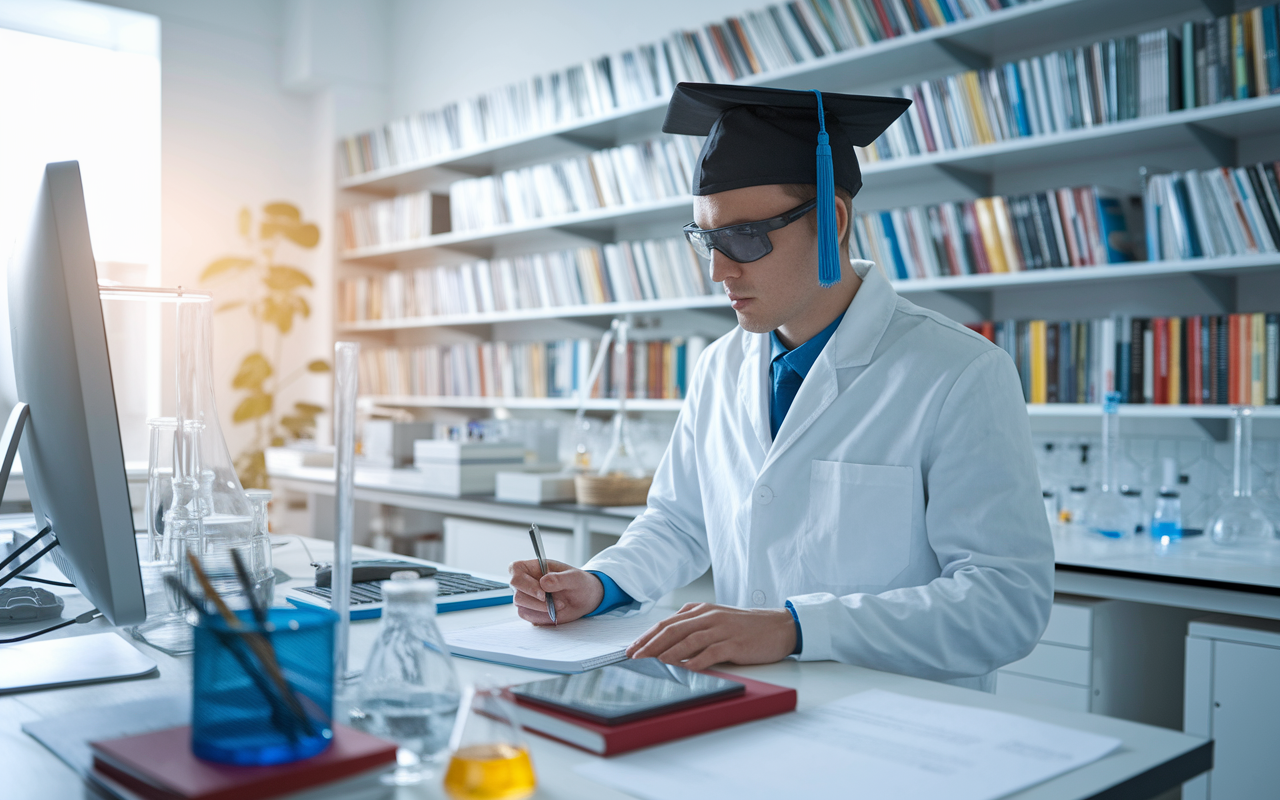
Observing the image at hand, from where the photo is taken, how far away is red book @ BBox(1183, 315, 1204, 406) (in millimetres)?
2453

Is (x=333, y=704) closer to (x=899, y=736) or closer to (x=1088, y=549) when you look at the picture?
(x=899, y=736)

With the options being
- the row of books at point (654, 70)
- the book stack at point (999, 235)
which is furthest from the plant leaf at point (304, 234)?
the book stack at point (999, 235)

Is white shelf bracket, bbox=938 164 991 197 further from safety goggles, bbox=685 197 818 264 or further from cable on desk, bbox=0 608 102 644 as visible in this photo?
cable on desk, bbox=0 608 102 644

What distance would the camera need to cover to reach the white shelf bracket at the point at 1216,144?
8.17 ft

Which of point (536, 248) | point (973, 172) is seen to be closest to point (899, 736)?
point (973, 172)

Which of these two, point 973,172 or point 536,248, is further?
point 536,248

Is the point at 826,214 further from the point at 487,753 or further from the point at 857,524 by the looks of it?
the point at 487,753

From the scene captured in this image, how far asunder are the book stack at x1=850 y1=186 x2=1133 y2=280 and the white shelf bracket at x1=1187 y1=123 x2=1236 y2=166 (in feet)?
0.74

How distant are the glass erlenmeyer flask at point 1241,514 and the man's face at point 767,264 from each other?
4.70 ft

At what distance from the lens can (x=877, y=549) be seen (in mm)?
1372

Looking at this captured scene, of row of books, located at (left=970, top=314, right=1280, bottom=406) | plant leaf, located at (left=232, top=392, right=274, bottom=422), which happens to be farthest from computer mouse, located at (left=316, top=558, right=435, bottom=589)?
plant leaf, located at (left=232, top=392, right=274, bottom=422)

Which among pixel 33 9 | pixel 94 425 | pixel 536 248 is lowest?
pixel 94 425

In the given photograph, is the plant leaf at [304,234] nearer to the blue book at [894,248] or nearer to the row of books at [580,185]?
the row of books at [580,185]

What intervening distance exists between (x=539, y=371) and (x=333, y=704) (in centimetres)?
356
